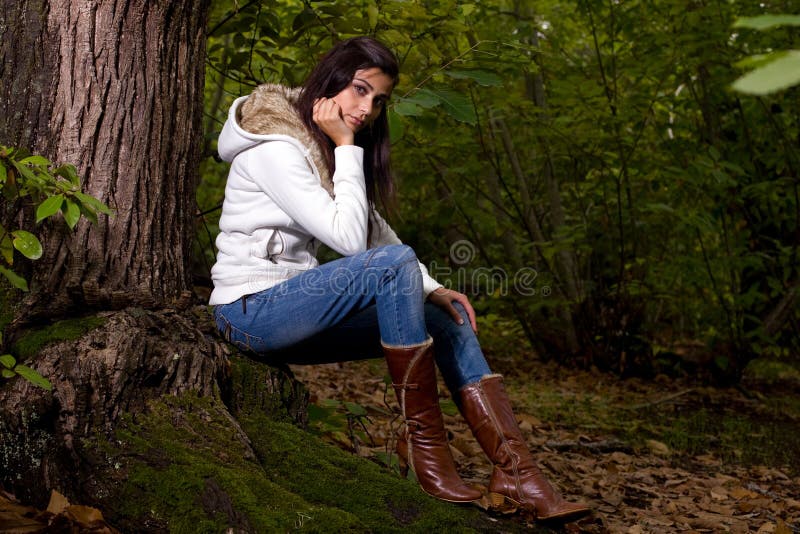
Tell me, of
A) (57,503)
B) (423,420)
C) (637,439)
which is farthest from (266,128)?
(637,439)

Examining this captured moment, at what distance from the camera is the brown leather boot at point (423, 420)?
91.1 inches

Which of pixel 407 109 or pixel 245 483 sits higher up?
pixel 407 109

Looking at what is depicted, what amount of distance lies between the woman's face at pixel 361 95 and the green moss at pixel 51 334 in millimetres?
1084

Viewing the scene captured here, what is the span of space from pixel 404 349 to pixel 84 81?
127 centimetres

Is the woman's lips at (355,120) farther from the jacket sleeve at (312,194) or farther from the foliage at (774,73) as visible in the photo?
the foliage at (774,73)

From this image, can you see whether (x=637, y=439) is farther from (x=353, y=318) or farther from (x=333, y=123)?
(x=333, y=123)

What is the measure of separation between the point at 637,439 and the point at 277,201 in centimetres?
333

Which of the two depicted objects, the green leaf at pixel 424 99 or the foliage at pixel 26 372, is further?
the green leaf at pixel 424 99

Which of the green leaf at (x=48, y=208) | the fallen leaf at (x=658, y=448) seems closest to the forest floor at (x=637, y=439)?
the fallen leaf at (x=658, y=448)

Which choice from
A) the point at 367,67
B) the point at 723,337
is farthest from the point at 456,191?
the point at 367,67

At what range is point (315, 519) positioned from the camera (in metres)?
1.92

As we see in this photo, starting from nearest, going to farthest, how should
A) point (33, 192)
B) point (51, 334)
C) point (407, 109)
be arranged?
point (33, 192), point (51, 334), point (407, 109)

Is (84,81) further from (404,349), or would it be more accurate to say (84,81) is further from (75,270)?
(404,349)

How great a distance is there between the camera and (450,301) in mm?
2568
